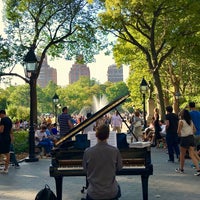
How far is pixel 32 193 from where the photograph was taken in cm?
943

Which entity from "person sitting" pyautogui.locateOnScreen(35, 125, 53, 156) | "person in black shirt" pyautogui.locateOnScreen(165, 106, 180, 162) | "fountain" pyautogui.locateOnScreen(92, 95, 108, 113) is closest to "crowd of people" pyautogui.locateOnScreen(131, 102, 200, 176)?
"person in black shirt" pyautogui.locateOnScreen(165, 106, 180, 162)

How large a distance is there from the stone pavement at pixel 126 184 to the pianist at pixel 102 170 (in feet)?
11.8

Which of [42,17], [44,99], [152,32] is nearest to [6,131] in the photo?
[152,32]

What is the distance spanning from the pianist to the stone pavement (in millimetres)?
3608

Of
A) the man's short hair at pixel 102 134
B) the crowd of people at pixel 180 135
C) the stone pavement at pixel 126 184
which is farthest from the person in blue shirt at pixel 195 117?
the man's short hair at pixel 102 134

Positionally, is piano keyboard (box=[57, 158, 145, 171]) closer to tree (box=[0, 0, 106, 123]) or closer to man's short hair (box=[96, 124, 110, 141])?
man's short hair (box=[96, 124, 110, 141])

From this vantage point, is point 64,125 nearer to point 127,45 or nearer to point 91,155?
point 91,155

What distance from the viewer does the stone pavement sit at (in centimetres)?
899

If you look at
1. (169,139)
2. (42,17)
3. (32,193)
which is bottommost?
(32,193)

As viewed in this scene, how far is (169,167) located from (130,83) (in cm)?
4153

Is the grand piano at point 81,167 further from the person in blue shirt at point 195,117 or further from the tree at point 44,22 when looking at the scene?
the tree at point 44,22

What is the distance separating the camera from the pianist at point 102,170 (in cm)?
521

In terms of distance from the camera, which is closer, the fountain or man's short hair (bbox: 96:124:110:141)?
man's short hair (bbox: 96:124:110:141)

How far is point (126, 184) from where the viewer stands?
1042 cm
